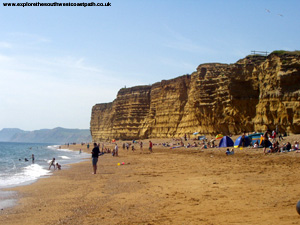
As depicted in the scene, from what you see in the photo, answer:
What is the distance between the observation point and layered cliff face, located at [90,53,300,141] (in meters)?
30.0

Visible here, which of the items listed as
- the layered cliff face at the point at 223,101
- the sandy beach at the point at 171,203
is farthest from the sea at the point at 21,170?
the layered cliff face at the point at 223,101

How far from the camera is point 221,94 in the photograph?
39219 millimetres

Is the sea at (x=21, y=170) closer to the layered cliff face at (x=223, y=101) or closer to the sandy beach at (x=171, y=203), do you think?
the sandy beach at (x=171, y=203)

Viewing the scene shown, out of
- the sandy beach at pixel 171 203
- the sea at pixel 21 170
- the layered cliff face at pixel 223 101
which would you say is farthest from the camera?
the layered cliff face at pixel 223 101

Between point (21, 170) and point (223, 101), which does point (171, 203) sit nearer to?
point (21, 170)

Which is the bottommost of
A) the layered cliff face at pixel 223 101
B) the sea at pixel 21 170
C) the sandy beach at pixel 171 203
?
the sea at pixel 21 170

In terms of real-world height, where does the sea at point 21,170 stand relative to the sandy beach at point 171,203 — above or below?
below

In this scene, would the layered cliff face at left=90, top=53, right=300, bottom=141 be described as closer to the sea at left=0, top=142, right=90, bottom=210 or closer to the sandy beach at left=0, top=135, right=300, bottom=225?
the sea at left=0, top=142, right=90, bottom=210

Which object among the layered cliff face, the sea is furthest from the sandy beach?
the layered cliff face

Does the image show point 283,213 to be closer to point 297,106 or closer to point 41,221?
point 41,221

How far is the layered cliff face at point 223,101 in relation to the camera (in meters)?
30.0

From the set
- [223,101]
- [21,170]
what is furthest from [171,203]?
[223,101]

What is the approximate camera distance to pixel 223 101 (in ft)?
127

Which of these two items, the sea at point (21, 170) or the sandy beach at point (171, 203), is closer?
the sandy beach at point (171, 203)
